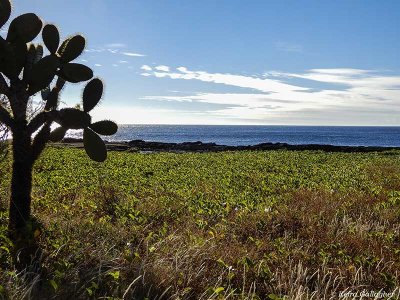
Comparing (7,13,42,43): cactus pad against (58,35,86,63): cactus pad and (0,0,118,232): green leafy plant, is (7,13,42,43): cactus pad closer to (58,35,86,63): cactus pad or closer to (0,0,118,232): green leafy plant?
(0,0,118,232): green leafy plant

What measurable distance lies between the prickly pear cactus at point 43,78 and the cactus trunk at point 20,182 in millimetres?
137

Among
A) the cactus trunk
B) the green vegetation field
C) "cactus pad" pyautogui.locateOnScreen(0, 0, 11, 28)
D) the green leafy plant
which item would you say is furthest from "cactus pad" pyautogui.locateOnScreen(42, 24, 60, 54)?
the green vegetation field

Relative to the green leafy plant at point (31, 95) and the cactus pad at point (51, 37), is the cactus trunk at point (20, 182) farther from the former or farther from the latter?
the cactus pad at point (51, 37)

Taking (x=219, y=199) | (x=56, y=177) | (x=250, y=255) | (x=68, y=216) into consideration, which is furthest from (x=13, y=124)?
(x=56, y=177)

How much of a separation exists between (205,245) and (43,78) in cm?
347

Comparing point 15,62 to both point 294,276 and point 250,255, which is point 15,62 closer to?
point 250,255

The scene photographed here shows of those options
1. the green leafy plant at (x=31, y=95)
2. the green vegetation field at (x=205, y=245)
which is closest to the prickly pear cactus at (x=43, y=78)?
the green leafy plant at (x=31, y=95)

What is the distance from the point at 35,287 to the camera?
436 cm

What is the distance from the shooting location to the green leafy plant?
20.4 ft

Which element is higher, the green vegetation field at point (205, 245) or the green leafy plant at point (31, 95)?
the green leafy plant at point (31, 95)

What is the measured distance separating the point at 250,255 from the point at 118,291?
7.39ft

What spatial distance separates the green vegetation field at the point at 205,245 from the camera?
475cm

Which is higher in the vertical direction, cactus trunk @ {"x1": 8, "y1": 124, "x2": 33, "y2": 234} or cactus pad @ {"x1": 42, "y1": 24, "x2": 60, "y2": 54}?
cactus pad @ {"x1": 42, "y1": 24, "x2": 60, "y2": 54}

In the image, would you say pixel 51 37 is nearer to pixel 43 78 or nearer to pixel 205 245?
pixel 43 78
